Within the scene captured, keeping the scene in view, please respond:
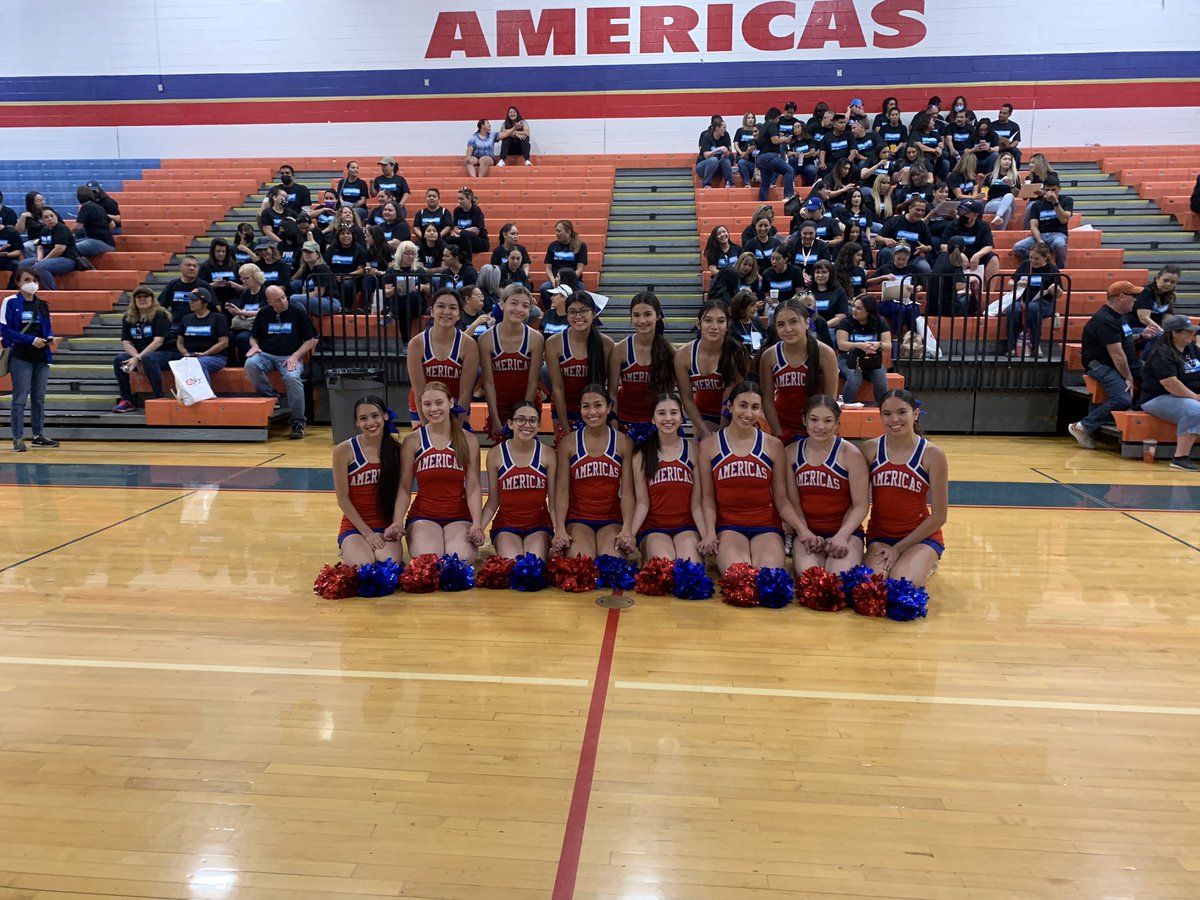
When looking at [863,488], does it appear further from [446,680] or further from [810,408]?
[446,680]

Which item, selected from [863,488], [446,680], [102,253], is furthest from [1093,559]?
[102,253]

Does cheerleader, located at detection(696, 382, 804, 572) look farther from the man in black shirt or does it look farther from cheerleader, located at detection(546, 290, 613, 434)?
the man in black shirt

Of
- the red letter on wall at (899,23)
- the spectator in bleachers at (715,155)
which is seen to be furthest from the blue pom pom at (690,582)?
the red letter on wall at (899,23)

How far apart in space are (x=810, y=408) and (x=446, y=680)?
79.5 inches

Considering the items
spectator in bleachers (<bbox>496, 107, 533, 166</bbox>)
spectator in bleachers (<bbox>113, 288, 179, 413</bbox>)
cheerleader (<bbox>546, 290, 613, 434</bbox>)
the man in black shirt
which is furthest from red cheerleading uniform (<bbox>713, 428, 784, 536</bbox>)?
spectator in bleachers (<bbox>496, 107, 533, 166</bbox>)

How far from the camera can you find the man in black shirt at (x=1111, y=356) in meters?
6.75

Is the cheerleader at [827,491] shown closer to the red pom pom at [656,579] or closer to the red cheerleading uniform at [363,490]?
the red pom pom at [656,579]

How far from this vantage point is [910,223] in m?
8.93

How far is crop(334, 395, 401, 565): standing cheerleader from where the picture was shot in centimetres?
399

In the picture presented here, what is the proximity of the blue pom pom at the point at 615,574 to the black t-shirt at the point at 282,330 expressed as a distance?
5.26 m

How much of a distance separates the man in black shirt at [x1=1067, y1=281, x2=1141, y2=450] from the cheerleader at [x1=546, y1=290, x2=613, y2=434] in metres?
4.80

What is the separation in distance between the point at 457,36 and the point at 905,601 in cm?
1300

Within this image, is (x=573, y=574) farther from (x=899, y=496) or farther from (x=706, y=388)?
(x=899, y=496)

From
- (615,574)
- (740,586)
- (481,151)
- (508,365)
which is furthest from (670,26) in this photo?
(740,586)
